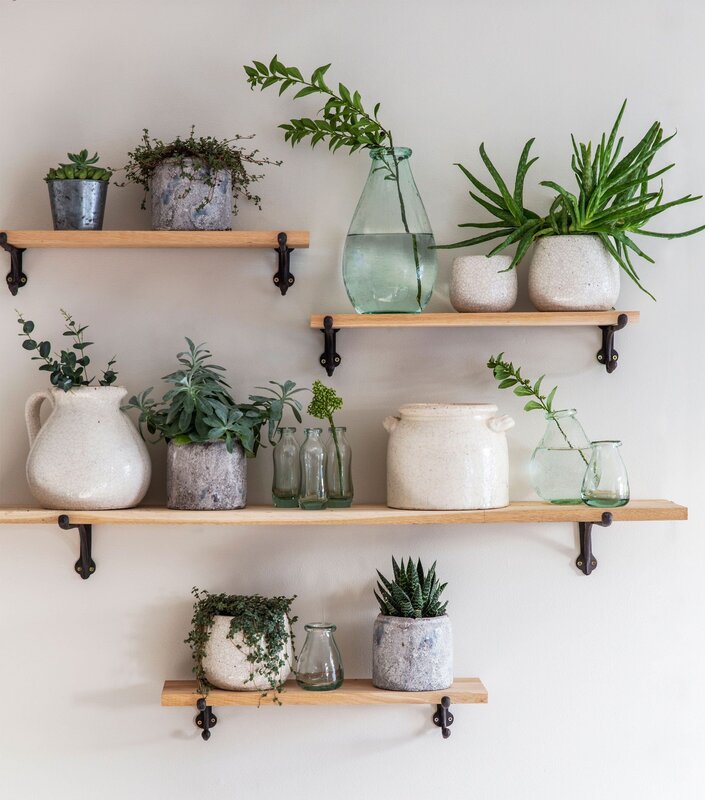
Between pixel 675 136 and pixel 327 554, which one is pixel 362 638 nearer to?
pixel 327 554

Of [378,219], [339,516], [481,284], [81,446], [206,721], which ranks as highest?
[378,219]

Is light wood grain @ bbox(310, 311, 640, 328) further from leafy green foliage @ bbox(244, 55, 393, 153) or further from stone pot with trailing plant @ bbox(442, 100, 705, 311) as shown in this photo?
leafy green foliage @ bbox(244, 55, 393, 153)

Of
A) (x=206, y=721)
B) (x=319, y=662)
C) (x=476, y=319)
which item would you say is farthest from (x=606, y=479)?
(x=206, y=721)

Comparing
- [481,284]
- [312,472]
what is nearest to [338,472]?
[312,472]

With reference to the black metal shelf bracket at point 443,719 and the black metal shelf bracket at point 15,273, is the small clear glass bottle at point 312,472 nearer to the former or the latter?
the black metal shelf bracket at point 443,719

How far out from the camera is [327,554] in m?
1.64

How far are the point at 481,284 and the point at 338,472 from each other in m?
0.38

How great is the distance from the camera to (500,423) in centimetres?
152

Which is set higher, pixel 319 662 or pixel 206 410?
pixel 206 410

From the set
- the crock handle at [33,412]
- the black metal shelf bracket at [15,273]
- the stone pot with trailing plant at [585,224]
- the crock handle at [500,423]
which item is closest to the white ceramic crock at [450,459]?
the crock handle at [500,423]

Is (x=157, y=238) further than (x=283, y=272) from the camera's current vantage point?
No

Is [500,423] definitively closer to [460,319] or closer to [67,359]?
[460,319]

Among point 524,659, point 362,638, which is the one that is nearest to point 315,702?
point 362,638

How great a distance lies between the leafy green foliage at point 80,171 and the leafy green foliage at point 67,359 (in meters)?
0.23
